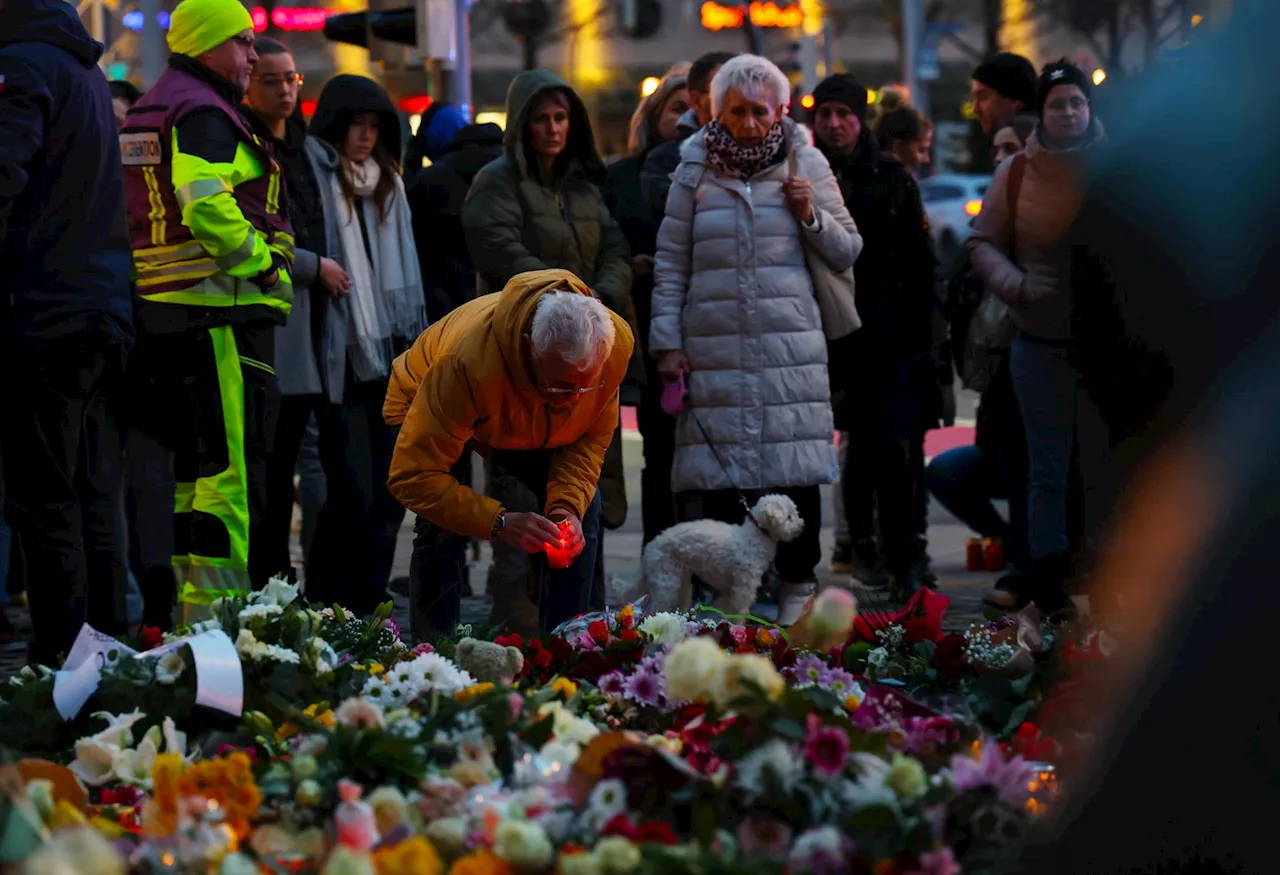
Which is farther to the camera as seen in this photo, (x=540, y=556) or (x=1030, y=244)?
(x=1030, y=244)

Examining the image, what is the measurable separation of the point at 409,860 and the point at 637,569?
5.18 metres

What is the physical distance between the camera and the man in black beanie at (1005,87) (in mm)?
8227

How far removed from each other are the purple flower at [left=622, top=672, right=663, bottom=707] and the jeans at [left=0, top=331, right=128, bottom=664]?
2.38 meters

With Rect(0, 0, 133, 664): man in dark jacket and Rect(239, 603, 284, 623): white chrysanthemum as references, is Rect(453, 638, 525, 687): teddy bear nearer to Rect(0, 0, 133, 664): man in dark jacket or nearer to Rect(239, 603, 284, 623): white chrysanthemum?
Rect(239, 603, 284, 623): white chrysanthemum

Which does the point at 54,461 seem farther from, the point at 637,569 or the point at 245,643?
the point at 637,569

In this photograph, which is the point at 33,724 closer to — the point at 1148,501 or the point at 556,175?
the point at 1148,501

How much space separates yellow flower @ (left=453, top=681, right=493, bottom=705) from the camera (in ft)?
11.2

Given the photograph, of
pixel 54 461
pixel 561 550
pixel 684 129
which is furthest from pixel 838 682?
pixel 684 129

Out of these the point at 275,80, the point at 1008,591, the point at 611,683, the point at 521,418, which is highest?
the point at 275,80

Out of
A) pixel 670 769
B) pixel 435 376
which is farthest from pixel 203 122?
pixel 670 769

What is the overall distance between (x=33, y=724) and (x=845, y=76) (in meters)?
5.52

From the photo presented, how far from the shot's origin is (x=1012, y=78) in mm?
8219

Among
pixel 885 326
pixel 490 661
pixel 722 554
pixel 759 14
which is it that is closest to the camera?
pixel 490 661

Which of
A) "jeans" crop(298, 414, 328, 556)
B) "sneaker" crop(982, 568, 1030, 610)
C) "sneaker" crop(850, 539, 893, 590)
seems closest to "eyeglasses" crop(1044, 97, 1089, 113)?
"sneaker" crop(982, 568, 1030, 610)
